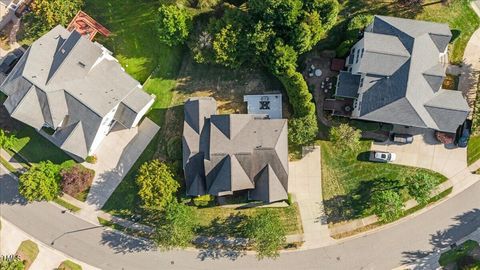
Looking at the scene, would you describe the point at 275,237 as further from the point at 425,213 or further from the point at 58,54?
the point at 58,54

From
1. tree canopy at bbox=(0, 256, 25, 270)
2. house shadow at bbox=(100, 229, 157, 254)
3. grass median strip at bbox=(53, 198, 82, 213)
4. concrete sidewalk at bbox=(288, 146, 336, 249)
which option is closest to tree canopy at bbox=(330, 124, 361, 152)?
concrete sidewalk at bbox=(288, 146, 336, 249)

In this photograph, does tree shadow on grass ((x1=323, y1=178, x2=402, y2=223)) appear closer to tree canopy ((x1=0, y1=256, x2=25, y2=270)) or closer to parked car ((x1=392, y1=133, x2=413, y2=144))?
parked car ((x1=392, y1=133, x2=413, y2=144))

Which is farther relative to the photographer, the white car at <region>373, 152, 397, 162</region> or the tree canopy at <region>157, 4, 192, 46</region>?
the white car at <region>373, 152, 397, 162</region>

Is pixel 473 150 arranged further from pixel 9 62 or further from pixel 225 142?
pixel 9 62

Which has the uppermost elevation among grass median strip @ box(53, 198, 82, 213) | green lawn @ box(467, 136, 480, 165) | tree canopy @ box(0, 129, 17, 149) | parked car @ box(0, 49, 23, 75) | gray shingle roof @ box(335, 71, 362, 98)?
gray shingle roof @ box(335, 71, 362, 98)

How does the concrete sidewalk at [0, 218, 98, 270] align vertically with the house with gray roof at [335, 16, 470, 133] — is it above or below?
below
